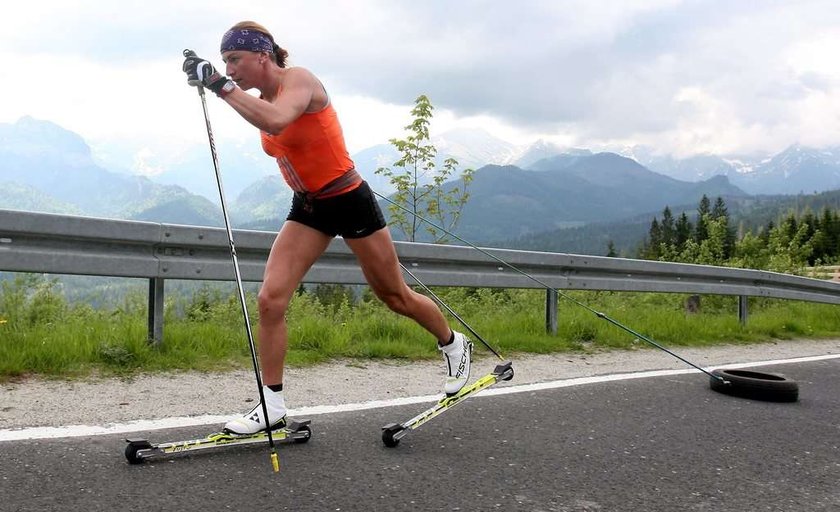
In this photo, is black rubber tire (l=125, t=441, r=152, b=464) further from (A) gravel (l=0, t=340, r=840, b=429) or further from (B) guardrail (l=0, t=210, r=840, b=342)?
(B) guardrail (l=0, t=210, r=840, b=342)

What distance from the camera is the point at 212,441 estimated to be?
313cm

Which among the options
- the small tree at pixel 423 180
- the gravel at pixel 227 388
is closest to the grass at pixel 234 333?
the gravel at pixel 227 388

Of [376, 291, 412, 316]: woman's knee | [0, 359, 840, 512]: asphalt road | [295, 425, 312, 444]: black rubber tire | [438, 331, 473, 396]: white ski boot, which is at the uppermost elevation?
[376, 291, 412, 316]: woman's knee

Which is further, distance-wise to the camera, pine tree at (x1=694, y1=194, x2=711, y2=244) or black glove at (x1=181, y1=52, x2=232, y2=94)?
pine tree at (x1=694, y1=194, x2=711, y2=244)

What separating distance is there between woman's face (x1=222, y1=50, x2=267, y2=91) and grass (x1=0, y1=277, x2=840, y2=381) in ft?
7.70

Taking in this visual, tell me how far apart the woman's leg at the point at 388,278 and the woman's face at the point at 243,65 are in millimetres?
965

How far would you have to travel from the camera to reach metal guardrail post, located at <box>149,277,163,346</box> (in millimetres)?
5031

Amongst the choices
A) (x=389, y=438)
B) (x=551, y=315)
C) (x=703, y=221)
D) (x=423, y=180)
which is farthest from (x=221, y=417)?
(x=703, y=221)

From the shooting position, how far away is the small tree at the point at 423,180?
1622 centimetres

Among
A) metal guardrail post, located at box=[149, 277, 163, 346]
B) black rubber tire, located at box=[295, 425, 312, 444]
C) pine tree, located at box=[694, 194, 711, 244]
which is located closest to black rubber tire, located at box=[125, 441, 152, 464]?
black rubber tire, located at box=[295, 425, 312, 444]

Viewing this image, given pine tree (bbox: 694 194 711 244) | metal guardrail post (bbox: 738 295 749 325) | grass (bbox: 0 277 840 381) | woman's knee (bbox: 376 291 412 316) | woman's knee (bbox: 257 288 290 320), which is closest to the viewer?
woman's knee (bbox: 257 288 290 320)

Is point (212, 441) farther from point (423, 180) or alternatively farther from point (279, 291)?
point (423, 180)

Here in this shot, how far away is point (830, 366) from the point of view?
Result: 22.2ft

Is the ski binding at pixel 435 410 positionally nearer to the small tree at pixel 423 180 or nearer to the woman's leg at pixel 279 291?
the woman's leg at pixel 279 291
